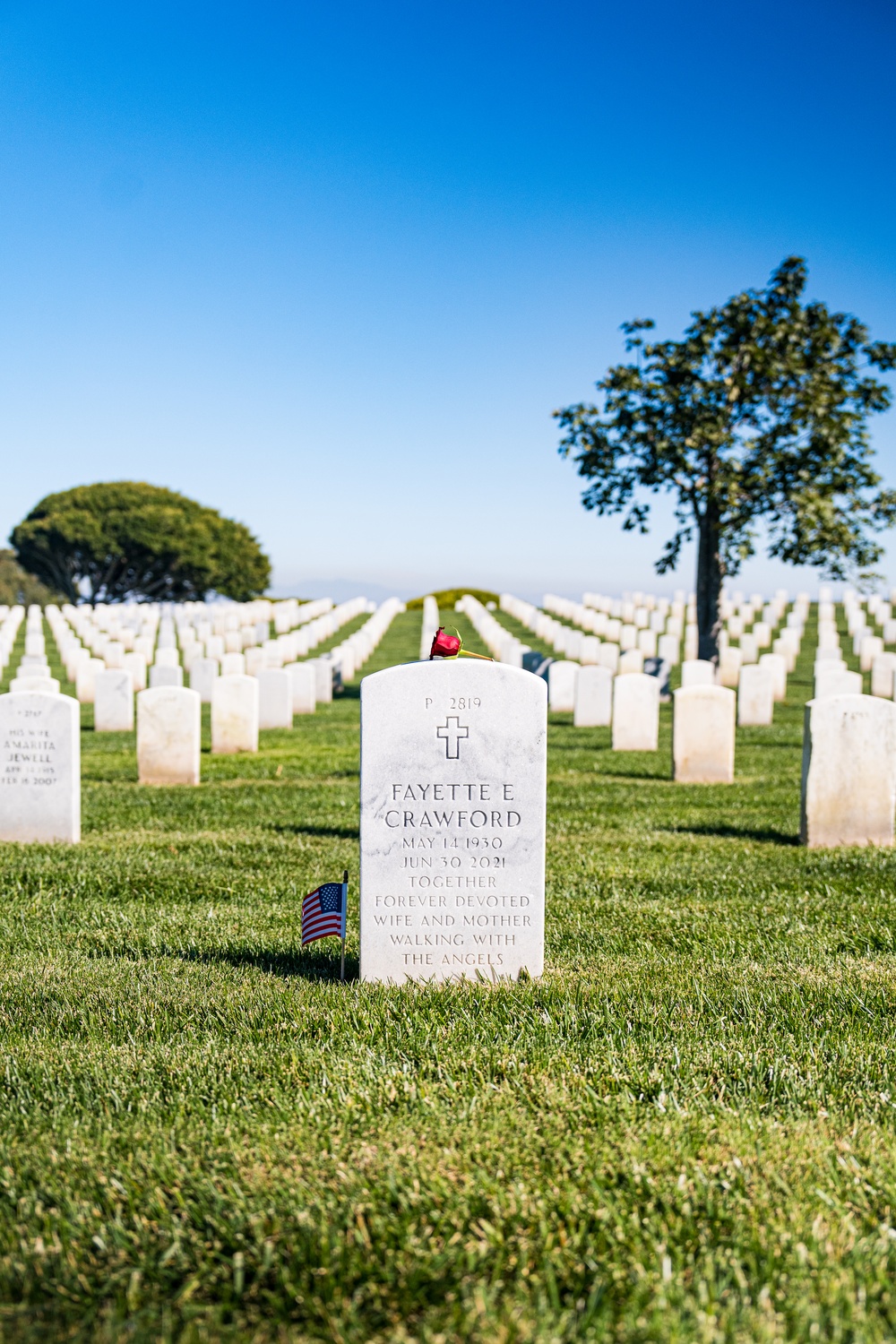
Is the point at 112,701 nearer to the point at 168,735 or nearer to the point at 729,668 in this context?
the point at 168,735

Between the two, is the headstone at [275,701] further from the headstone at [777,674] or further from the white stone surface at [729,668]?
the white stone surface at [729,668]

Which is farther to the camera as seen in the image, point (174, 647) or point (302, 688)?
point (174, 647)

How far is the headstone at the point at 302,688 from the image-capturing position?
864 inches

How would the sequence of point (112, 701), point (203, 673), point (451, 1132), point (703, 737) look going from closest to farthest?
point (451, 1132)
point (703, 737)
point (112, 701)
point (203, 673)

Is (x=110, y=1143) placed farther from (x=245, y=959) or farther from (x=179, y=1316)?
(x=245, y=959)

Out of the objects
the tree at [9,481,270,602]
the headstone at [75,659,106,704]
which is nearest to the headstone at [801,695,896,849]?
the headstone at [75,659,106,704]

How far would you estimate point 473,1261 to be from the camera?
246cm

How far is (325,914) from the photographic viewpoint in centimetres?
491

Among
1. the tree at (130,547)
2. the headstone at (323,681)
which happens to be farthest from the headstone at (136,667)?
the tree at (130,547)

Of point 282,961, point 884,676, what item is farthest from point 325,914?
point 884,676

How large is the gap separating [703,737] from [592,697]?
6707 millimetres

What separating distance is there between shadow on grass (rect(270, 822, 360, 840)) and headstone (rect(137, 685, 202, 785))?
2889 mm

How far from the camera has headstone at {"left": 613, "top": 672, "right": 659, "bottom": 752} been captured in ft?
50.4

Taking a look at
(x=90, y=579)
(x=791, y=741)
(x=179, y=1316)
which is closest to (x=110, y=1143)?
(x=179, y=1316)
